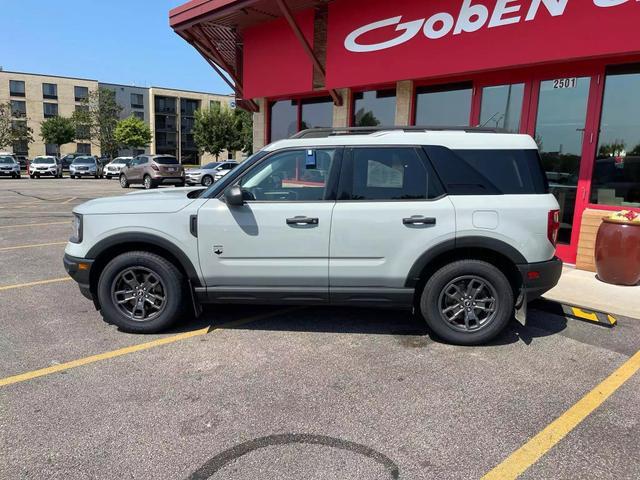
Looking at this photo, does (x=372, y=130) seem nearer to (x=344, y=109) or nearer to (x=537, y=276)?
(x=537, y=276)

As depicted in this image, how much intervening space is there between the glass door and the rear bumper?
3426mm

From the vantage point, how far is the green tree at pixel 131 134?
5601cm

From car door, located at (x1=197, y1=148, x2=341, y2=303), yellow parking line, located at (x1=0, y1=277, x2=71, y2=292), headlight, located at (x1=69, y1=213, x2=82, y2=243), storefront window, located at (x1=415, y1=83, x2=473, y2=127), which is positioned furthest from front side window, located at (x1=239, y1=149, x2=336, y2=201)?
storefront window, located at (x1=415, y1=83, x2=473, y2=127)

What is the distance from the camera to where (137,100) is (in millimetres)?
76000

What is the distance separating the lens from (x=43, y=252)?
26.8 feet

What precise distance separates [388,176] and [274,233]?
112 cm

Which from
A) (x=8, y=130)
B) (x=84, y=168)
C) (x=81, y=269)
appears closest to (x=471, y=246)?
(x=81, y=269)

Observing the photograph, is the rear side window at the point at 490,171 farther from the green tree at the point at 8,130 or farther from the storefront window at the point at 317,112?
the green tree at the point at 8,130

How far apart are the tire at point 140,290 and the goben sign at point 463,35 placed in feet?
18.7

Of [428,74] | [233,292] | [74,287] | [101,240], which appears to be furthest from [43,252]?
[428,74]

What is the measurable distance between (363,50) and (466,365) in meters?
6.93

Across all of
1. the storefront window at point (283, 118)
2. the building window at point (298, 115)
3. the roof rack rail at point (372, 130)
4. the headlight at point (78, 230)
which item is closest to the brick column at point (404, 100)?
the building window at point (298, 115)

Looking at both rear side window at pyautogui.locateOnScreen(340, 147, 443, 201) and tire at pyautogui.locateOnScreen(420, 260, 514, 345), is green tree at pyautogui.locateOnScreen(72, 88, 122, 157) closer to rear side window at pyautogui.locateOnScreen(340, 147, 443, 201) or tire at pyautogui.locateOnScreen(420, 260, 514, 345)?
rear side window at pyautogui.locateOnScreen(340, 147, 443, 201)

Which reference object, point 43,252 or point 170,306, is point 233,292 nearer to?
A: point 170,306
